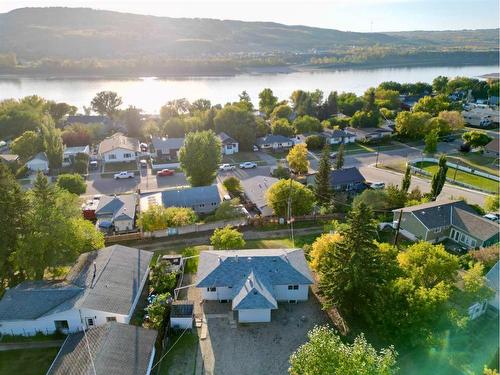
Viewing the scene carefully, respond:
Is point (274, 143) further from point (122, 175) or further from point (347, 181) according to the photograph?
point (122, 175)

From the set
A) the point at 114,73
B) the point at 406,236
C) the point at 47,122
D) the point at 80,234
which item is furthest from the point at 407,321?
the point at 114,73

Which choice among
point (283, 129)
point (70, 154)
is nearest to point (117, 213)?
point (70, 154)

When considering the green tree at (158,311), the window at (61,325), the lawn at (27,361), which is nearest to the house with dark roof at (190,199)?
the green tree at (158,311)

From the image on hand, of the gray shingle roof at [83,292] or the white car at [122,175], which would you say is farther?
the white car at [122,175]

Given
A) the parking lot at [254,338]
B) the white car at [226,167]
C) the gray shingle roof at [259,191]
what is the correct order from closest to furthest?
the parking lot at [254,338] → the gray shingle roof at [259,191] → the white car at [226,167]

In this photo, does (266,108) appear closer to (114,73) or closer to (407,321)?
(407,321)

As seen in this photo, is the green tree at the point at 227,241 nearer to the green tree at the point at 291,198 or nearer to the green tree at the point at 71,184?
the green tree at the point at 291,198

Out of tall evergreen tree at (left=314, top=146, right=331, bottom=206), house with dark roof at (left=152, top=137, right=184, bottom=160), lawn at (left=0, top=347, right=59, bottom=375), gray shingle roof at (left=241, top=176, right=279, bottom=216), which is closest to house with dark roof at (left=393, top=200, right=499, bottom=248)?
tall evergreen tree at (left=314, top=146, right=331, bottom=206)
